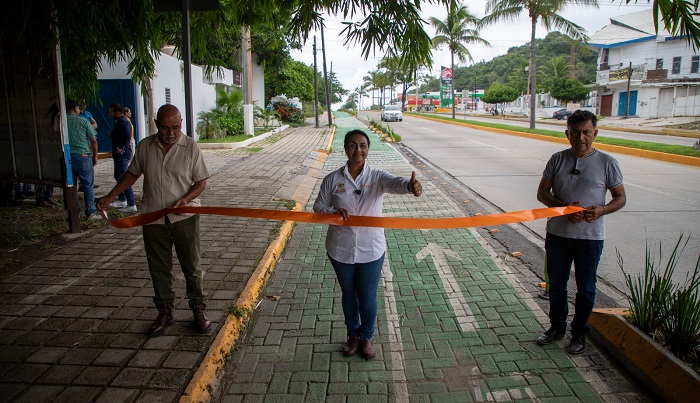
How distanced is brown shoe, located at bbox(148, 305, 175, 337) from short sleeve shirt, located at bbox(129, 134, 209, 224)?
0.71 m

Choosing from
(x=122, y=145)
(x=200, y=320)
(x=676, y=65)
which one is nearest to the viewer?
(x=200, y=320)

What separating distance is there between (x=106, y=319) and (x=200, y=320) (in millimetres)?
829

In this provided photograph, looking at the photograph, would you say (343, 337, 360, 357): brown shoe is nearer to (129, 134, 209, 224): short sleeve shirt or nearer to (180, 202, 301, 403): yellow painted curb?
(180, 202, 301, 403): yellow painted curb

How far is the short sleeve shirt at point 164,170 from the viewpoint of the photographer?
372 cm

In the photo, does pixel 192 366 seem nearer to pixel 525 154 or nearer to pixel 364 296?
pixel 364 296

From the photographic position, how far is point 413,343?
3.95 metres

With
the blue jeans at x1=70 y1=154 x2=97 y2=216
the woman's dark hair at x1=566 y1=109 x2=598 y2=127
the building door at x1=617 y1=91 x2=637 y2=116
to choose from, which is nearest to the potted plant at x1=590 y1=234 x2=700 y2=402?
the woman's dark hair at x1=566 y1=109 x2=598 y2=127

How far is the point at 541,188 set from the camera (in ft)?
12.8

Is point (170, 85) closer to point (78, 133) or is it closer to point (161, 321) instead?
point (78, 133)

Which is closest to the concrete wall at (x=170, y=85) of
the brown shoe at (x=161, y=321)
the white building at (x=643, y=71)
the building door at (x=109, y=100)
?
the building door at (x=109, y=100)

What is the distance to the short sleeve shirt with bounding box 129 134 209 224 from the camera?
3.72m

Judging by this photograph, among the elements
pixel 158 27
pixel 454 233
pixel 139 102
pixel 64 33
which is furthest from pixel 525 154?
pixel 64 33

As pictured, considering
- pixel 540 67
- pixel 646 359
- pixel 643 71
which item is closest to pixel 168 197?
pixel 646 359

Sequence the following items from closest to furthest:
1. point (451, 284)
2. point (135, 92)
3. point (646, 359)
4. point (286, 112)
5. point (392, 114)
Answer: point (646, 359) < point (451, 284) < point (135, 92) < point (286, 112) < point (392, 114)
